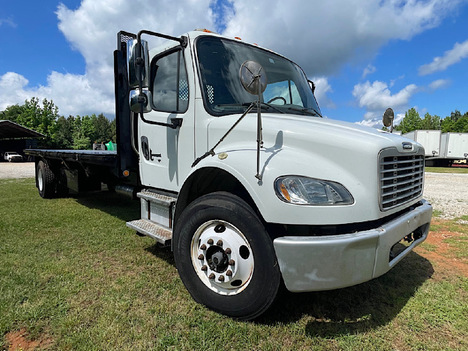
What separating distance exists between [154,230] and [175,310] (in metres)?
0.98

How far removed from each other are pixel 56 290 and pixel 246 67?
2694mm

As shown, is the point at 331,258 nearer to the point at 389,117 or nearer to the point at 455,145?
the point at 389,117

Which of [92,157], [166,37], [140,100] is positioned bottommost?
[92,157]

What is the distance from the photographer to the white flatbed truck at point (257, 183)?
211 centimetres

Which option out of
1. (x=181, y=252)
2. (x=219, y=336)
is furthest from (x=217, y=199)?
(x=219, y=336)

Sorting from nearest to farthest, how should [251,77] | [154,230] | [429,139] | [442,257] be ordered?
[251,77]
[154,230]
[442,257]
[429,139]

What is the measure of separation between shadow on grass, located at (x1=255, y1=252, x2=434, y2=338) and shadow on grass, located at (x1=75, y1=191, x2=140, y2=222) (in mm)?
3993

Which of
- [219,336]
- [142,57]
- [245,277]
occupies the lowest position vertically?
[219,336]

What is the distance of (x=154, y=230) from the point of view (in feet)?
11.0

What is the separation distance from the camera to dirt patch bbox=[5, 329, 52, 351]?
2.15 m

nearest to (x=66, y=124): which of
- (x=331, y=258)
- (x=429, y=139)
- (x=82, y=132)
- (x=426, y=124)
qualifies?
(x=82, y=132)

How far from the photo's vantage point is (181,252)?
2.77 meters

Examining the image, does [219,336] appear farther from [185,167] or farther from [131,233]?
[131,233]

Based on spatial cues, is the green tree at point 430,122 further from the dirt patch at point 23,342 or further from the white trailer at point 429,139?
the dirt patch at point 23,342
